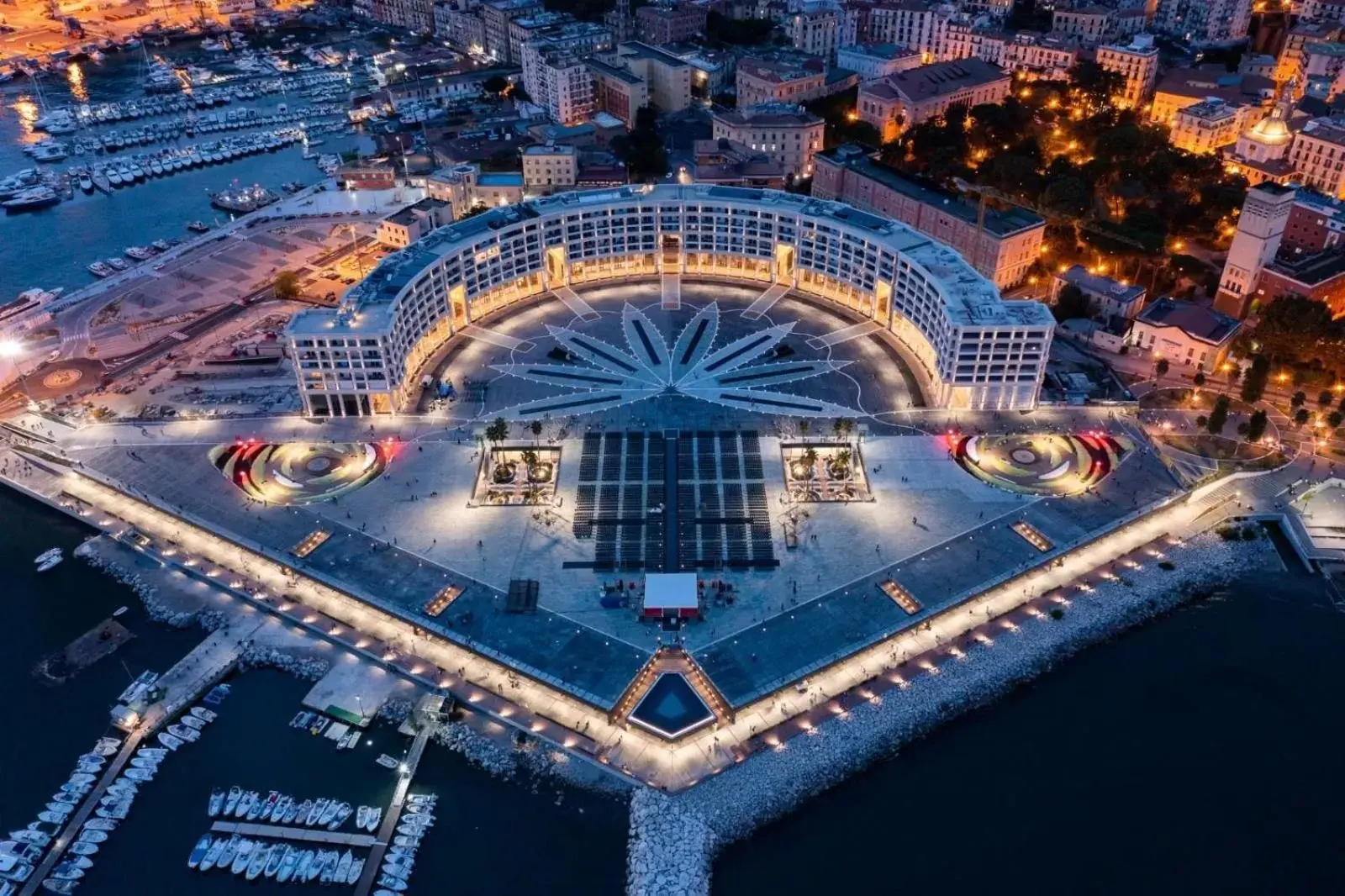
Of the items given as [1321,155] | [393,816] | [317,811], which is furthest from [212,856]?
[1321,155]

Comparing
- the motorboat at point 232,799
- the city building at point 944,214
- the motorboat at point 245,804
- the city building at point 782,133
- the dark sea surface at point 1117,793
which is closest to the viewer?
the dark sea surface at point 1117,793

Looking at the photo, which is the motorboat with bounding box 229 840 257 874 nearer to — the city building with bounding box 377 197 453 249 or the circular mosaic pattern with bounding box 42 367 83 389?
the circular mosaic pattern with bounding box 42 367 83 389

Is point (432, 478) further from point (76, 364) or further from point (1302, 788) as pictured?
point (1302, 788)

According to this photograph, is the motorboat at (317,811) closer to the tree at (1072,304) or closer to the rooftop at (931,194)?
the tree at (1072,304)

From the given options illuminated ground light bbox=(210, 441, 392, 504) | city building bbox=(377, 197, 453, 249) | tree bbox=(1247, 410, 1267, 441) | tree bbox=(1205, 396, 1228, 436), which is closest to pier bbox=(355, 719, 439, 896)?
illuminated ground light bbox=(210, 441, 392, 504)

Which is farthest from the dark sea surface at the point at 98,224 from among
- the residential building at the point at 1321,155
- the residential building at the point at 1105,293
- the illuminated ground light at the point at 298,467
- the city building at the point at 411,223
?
the residential building at the point at 1321,155

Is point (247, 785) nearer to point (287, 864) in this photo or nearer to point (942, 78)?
point (287, 864)

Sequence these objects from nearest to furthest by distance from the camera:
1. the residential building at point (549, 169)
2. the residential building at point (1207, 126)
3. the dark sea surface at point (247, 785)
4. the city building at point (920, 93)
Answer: the dark sea surface at point (247, 785) < the residential building at point (549, 169) < the residential building at point (1207, 126) < the city building at point (920, 93)

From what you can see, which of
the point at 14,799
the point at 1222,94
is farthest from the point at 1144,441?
the point at 14,799
